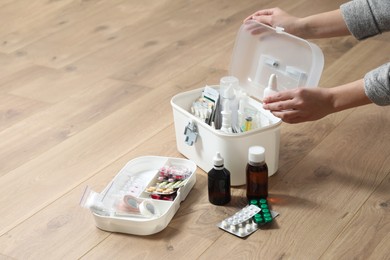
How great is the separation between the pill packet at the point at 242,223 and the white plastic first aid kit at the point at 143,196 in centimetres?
13

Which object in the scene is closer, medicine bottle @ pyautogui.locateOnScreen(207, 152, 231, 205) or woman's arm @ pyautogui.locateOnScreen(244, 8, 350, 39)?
medicine bottle @ pyautogui.locateOnScreen(207, 152, 231, 205)

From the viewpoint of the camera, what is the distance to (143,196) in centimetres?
150

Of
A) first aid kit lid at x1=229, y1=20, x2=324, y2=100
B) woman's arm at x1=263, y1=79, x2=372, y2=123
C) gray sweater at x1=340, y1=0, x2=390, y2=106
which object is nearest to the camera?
woman's arm at x1=263, y1=79, x2=372, y2=123

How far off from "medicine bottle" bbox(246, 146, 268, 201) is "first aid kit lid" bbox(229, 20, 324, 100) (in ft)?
0.87

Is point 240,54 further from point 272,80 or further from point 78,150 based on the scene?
point 78,150

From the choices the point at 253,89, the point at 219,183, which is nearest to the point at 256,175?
the point at 219,183

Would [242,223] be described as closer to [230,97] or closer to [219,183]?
[219,183]

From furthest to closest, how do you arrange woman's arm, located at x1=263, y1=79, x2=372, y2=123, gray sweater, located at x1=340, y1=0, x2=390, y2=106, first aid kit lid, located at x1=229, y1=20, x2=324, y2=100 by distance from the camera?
first aid kit lid, located at x1=229, y1=20, x2=324, y2=100
gray sweater, located at x1=340, y1=0, x2=390, y2=106
woman's arm, located at x1=263, y1=79, x2=372, y2=123

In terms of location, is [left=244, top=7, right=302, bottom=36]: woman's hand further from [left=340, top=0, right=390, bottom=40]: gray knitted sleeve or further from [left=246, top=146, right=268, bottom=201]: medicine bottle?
[left=246, top=146, right=268, bottom=201]: medicine bottle

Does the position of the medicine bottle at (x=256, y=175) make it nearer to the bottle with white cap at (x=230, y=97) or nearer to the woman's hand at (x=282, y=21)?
the bottle with white cap at (x=230, y=97)

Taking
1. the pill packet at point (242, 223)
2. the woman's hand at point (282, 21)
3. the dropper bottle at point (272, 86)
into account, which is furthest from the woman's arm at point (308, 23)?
the pill packet at point (242, 223)

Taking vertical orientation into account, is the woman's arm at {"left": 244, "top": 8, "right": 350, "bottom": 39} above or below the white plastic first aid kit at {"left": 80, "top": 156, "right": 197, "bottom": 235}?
above

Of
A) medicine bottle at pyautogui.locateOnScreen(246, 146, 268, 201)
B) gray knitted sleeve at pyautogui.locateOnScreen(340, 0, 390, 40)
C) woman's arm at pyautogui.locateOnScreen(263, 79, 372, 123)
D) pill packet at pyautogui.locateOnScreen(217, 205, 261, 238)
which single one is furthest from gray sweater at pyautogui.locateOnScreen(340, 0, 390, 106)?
pill packet at pyautogui.locateOnScreen(217, 205, 261, 238)

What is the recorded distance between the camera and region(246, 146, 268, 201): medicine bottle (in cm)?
143
